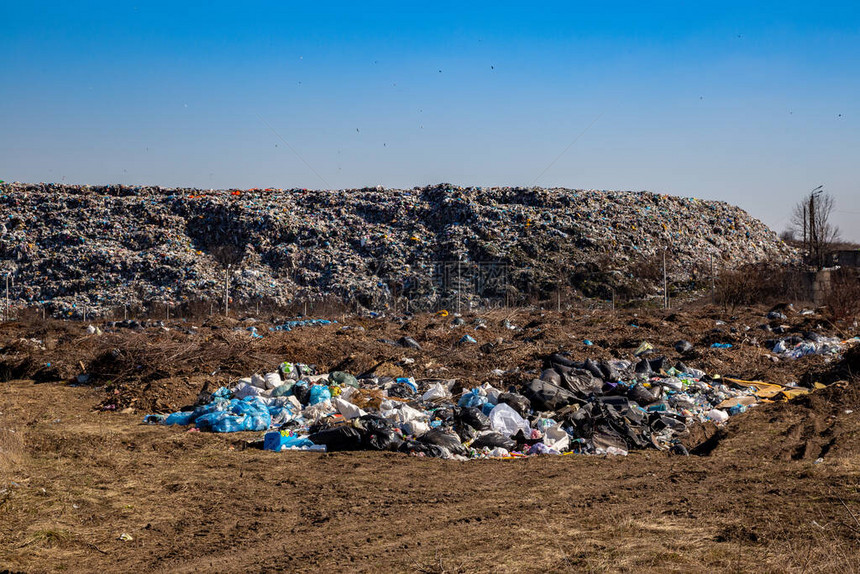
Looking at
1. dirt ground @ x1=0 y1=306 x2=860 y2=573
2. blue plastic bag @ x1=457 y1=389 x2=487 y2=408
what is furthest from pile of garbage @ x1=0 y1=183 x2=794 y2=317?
blue plastic bag @ x1=457 y1=389 x2=487 y2=408

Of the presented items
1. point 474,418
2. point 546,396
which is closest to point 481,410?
point 474,418

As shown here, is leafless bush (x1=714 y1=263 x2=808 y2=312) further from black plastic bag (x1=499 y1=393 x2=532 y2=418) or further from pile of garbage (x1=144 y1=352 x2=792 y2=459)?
black plastic bag (x1=499 y1=393 x2=532 y2=418)


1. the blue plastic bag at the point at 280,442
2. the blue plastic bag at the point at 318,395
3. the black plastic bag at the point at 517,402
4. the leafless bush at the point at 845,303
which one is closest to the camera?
the blue plastic bag at the point at 280,442

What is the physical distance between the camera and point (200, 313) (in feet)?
62.2

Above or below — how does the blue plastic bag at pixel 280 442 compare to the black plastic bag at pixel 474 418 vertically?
below

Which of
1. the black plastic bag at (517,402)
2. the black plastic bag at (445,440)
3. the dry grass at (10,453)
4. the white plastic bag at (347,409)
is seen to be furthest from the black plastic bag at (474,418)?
the dry grass at (10,453)

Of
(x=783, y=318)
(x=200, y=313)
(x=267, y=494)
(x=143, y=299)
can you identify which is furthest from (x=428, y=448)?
(x=143, y=299)

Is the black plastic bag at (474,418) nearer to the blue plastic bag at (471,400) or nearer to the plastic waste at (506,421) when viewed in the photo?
the plastic waste at (506,421)

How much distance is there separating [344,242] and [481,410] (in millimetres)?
18888

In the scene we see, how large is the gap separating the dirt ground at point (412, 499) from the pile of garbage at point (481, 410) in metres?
0.26

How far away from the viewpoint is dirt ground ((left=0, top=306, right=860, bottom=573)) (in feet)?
11.7

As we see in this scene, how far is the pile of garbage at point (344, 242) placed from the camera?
2172 cm

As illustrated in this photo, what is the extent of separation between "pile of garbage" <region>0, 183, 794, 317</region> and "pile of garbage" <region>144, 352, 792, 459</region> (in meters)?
12.7

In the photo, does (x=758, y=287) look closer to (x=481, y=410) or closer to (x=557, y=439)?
(x=481, y=410)
